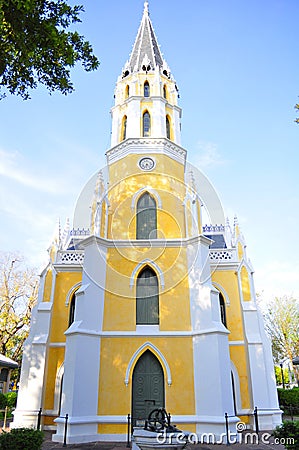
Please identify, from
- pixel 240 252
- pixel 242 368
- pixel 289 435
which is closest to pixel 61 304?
pixel 242 368

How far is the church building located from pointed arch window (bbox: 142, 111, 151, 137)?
2.5 inches

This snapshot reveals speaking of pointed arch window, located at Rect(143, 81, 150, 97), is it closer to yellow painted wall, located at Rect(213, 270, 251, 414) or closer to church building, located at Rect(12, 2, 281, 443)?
church building, located at Rect(12, 2, 281, 443)

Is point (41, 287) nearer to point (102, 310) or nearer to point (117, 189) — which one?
point (102, 310)

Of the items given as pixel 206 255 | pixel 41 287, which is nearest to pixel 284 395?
pixel 206 255

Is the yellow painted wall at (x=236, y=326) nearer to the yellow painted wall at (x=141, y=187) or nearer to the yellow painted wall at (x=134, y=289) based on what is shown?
the yellow painted wall at (x=134, y=289)

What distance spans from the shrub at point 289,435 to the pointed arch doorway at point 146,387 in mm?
6051

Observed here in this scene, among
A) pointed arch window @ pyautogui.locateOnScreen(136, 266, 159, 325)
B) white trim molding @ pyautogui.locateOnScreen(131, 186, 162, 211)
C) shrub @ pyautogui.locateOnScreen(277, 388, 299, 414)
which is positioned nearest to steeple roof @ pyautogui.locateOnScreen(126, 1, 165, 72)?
white trim molding @ pyautogui.locateOnScreen(131, 186, 162, 211)

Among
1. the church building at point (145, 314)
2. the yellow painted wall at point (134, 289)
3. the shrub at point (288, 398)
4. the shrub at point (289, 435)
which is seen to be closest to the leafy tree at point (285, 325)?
the shrub at point (288, 398)

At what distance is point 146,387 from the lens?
13.5 m

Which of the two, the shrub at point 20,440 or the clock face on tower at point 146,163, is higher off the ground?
the clock face on tower at point 146,163

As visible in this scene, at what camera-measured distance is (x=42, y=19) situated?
836cm

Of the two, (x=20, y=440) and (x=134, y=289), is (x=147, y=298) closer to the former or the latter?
(x=134, y=289)

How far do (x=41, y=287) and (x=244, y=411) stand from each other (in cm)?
1134

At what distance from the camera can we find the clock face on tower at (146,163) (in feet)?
59.4
